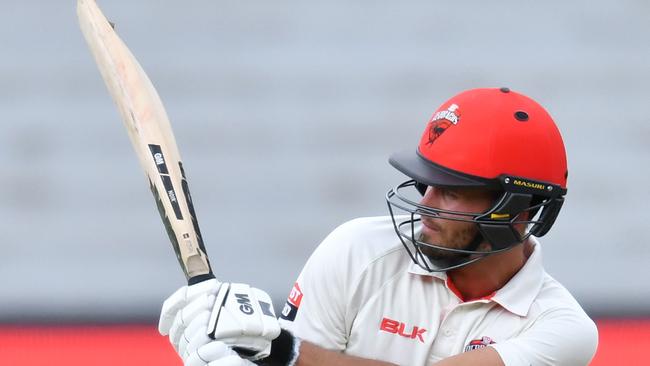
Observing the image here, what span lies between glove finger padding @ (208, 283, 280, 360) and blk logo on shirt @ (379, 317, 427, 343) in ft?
1.13

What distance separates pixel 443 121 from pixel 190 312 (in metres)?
0.71

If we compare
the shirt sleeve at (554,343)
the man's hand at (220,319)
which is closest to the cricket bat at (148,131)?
the man's hand at (220,319)

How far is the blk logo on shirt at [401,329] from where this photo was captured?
229cm

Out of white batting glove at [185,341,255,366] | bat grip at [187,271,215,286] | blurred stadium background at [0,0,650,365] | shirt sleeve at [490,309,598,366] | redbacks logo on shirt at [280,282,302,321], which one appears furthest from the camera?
blurred stadium background at [0,0,650,365]

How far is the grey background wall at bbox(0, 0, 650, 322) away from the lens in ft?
12.0

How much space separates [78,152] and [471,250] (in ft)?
5.94

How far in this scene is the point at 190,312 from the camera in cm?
193

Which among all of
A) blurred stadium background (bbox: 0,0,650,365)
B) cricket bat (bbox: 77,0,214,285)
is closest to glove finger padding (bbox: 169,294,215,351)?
cricket bat (bbox: 77,0,214,285)

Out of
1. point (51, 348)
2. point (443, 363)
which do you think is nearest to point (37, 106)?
point (51, 348)

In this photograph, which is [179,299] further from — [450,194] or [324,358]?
[450,194]

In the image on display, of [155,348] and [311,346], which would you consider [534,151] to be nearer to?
[311,346]

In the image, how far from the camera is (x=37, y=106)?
12.0 ft

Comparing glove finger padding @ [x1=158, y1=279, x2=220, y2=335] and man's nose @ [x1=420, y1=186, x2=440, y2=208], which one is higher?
man's nose @ [x1=420, y1=186, x2=440, y2=208]

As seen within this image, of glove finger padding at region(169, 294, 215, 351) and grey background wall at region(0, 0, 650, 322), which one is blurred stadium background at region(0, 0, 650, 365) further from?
glove finger padding at region(169, 294, 215, 351)
